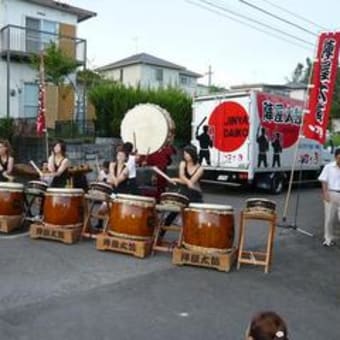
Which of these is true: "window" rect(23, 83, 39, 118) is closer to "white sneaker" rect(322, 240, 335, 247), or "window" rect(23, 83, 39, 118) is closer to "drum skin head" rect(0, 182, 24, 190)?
"drum skin head" rect(0, 182, 24, 190)

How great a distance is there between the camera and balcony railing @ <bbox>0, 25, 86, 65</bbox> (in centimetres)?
2344

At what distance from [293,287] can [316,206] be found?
8.60 m

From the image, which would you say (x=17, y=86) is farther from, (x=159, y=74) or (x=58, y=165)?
(x=159, y=74)

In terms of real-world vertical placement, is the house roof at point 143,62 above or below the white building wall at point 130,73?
above

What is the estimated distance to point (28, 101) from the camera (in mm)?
24203

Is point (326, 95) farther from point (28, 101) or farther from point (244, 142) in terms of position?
point (28, 101)

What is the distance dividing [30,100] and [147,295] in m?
19.4

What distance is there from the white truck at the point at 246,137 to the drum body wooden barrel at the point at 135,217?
312 inches

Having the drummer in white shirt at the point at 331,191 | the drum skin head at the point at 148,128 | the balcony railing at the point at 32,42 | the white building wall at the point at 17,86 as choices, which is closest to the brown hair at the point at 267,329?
the drummer in white shirt at the point at 331,191

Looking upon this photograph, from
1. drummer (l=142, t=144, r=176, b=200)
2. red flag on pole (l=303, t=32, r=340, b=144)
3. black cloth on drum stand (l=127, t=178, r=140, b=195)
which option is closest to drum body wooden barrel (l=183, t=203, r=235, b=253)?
black cloth on drum stand (l=127, t=178, r=140, b=195)

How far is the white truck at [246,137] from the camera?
15.6 m

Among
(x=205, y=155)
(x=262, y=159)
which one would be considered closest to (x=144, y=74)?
(x=205, y=155)

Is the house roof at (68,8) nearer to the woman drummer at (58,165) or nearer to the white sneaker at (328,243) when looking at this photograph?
the woman drummer at (58,165)

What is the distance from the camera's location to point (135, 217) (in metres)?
8.01
